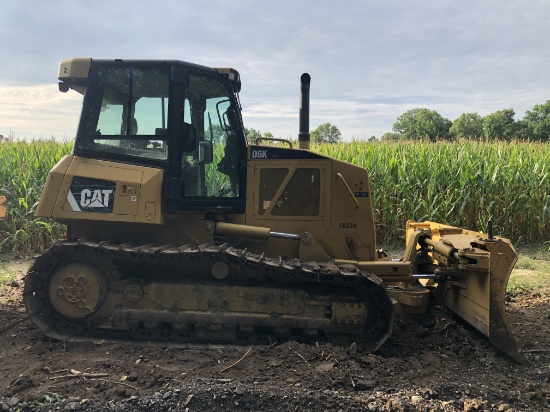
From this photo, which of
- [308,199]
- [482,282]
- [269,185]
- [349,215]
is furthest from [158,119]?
[482,282]

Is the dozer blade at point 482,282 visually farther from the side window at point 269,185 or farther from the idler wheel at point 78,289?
the idler wheel at point 78,289

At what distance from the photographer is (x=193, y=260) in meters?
4.32

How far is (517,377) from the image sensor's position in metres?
3.84

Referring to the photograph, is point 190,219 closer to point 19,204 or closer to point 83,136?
point 83,136

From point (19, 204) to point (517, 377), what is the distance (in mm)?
9704

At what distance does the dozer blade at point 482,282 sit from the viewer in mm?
4207

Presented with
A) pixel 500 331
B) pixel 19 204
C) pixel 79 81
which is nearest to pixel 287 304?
pixel 500 331

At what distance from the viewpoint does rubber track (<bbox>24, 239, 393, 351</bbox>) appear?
4.20 metres

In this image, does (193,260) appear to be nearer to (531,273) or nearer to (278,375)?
(278,375)

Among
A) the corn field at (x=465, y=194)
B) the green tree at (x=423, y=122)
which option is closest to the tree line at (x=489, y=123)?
the green tree at (x=423, y=122)

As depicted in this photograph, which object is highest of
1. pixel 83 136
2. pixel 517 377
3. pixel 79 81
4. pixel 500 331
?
pixel 79 81

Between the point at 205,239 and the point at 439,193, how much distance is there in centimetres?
688

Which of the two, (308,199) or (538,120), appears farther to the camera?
(538,120)

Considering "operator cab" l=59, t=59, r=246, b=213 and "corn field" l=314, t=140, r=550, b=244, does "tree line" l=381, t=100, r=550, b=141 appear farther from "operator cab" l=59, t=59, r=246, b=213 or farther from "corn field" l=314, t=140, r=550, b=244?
"operator cab" l=59, t=59, r=246, b=213
